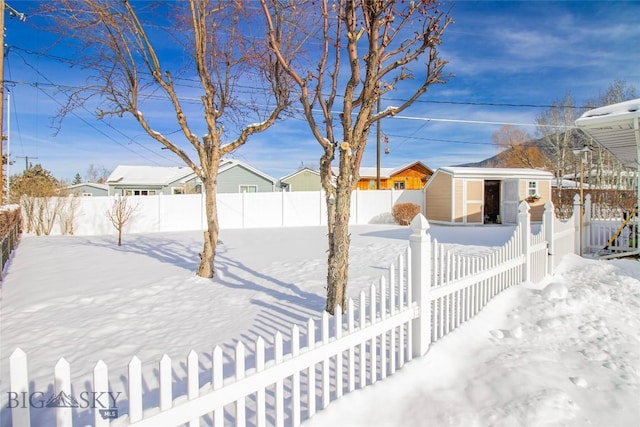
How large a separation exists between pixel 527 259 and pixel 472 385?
2.90m

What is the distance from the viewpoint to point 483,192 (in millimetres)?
16516

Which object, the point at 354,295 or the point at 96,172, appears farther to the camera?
the point at 96,172

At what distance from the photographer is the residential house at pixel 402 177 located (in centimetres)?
2909

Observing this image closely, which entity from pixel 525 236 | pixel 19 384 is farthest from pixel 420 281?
pixel 525 236

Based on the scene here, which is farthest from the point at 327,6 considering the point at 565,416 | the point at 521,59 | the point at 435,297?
the point at 521,59

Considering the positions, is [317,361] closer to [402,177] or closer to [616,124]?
[616,124]

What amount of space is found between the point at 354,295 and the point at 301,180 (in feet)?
78.7

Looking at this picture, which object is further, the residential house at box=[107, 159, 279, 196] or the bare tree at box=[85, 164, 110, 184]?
the bare tree at box=[85, 164, 110, 184]

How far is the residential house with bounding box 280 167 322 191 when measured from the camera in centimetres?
2819

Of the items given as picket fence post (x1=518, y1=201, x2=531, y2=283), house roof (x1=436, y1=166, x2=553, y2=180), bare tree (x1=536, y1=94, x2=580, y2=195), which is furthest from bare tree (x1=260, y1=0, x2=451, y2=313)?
bare tree (x1=536, y1=94, x2=580, y2=195)

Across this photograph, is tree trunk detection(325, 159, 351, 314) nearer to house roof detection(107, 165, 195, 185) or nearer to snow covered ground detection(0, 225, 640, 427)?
snow covered ground detection(0, 225, 640, 427)

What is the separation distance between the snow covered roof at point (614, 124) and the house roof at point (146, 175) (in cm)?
2275

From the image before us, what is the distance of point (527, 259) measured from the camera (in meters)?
4.76

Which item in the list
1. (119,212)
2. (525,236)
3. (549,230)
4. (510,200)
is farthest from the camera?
(510,200)
